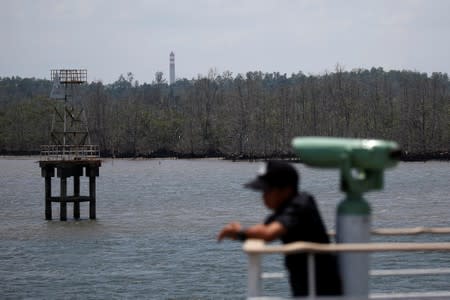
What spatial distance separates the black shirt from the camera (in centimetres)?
493

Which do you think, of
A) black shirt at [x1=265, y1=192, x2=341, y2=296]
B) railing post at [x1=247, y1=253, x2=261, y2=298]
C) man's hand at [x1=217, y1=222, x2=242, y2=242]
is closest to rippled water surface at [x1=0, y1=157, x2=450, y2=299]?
black shirt at [x1=265, y1=192, x2=341, y2=296]

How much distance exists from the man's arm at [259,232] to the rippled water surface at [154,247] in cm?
1833

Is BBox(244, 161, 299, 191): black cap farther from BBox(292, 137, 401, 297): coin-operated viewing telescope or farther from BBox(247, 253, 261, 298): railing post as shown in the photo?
BBox(247, 253, 261, 298): railing post

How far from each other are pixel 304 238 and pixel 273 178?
1.15 feet

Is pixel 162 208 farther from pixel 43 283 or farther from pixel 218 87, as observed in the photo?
pixel 218 87

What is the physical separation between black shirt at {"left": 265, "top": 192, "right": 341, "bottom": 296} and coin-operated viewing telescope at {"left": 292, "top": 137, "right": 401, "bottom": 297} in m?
0.07

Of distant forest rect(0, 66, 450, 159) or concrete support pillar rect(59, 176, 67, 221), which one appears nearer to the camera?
concrete support pillar rect(59, 176, 67, 221)

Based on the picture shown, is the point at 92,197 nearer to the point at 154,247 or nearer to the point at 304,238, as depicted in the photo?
the point at 154,247

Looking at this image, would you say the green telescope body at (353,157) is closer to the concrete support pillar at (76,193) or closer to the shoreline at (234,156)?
the concrete support pillar at (76,193)

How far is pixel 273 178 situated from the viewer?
5.03 metres

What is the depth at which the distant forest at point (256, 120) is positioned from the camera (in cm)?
14738

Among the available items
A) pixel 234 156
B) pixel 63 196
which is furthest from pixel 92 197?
pixel 234 156

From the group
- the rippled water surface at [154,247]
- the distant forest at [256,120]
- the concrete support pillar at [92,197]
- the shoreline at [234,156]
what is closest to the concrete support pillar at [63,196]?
the rippled water surface at [154,247]

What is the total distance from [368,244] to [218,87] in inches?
7068
